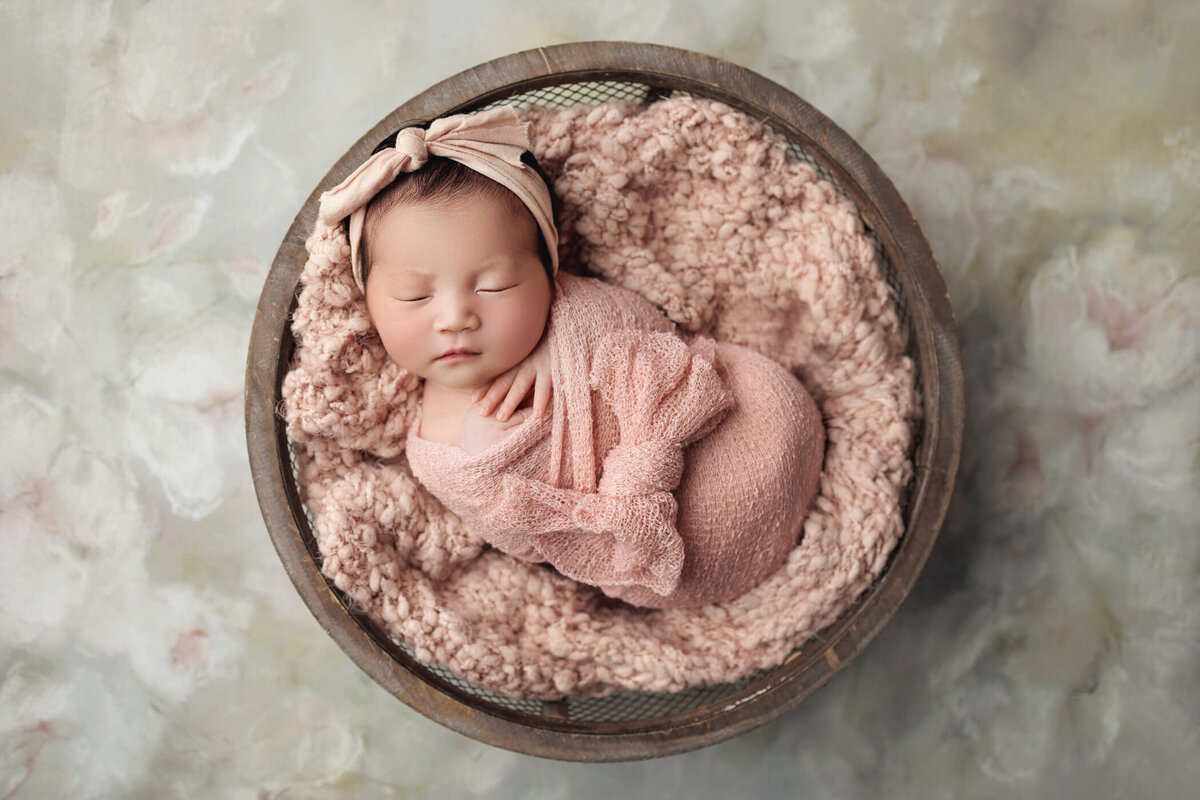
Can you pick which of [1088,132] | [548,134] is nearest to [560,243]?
[548,134]

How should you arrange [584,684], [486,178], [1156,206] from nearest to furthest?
[486,178] → [584,684] → [1156,206]

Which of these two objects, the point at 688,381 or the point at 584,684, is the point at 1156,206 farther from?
the point at 584,684

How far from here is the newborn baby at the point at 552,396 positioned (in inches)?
35.3

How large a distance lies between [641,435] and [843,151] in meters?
0.39

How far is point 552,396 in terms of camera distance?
0.98 m

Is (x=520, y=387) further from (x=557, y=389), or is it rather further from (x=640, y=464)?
(x=640, y=464)

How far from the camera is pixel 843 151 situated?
0.93 meters

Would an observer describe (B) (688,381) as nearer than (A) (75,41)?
Yes

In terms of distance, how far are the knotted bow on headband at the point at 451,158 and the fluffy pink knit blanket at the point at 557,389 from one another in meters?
0.04

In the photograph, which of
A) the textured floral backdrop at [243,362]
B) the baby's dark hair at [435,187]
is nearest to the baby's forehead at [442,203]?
the baby's dark hair at [435,187]

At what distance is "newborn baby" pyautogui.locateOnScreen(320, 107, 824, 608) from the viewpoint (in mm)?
896

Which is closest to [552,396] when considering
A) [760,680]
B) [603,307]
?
[603,307]

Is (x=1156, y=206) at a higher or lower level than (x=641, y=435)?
higher

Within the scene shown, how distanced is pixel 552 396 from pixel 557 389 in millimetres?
21
